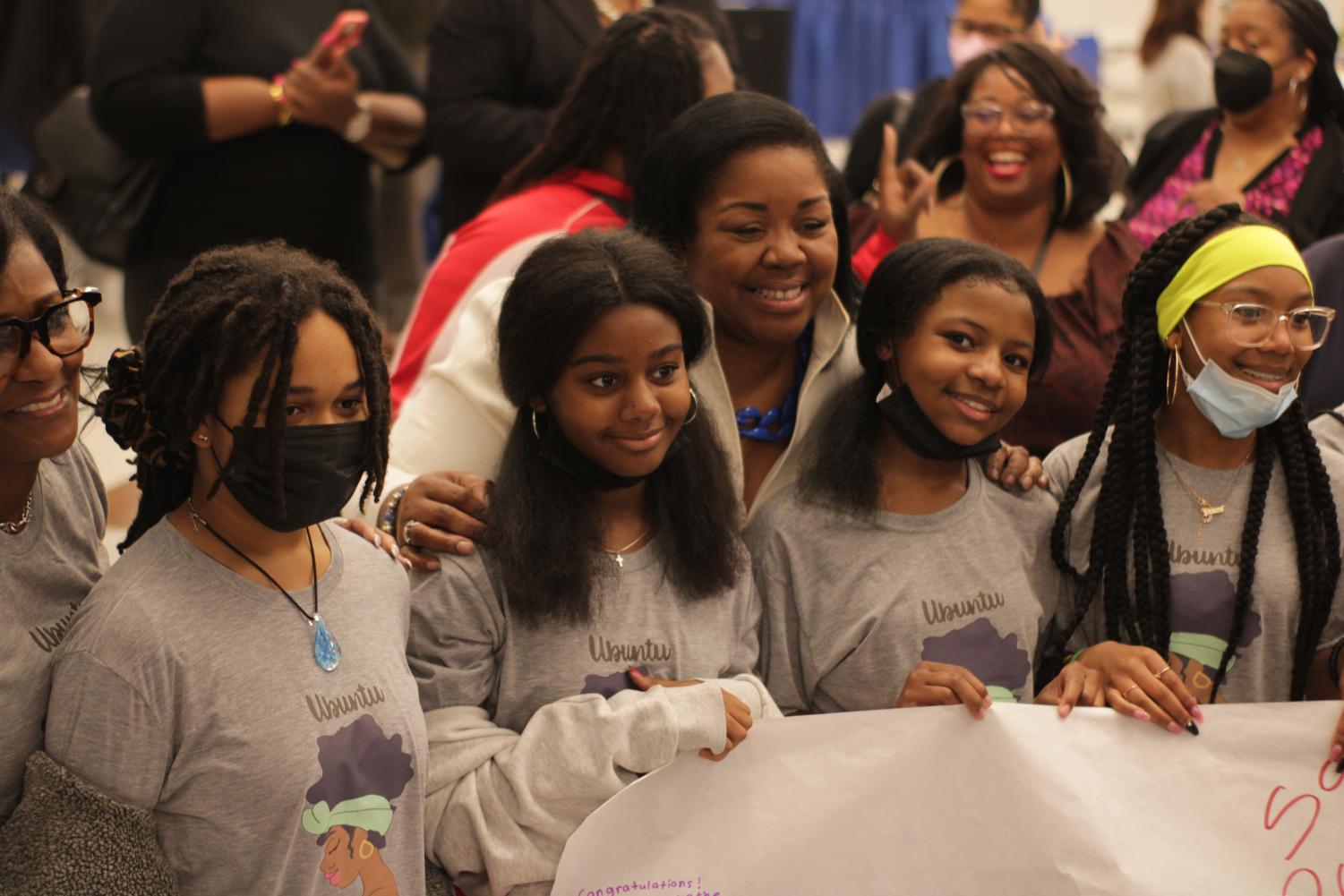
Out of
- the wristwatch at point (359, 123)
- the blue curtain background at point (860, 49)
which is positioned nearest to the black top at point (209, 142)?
the wristwatch at point (359, 123)

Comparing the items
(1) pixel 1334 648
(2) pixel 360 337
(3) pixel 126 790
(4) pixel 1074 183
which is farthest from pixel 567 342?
(4) pixel 1074 183

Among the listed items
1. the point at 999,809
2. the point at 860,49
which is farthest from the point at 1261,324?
the point at 860,49

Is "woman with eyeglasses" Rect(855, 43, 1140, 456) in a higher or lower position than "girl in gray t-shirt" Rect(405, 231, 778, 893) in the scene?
higher

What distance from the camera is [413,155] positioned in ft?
14.0

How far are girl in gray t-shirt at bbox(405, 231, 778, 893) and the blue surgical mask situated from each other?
81 centimetres

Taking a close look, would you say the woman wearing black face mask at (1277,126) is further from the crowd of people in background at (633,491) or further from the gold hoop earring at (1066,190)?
the crowd of people in background at (633,491)

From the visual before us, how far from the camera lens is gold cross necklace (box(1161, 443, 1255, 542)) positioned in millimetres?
2500

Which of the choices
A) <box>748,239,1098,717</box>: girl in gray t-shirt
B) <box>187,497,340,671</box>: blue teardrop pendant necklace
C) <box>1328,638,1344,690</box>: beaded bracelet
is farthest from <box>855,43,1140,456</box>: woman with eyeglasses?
<box>187,497,340,671</box>: blue teardrop pendant necklace

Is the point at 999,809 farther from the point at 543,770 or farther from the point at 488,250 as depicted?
the point at 488,250

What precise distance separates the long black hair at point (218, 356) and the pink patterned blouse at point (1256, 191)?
228 cm

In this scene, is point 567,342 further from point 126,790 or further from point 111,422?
point 126,790

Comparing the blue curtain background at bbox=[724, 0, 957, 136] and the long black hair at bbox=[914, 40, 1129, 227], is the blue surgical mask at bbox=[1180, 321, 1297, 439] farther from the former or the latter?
the blue curtain background at bbox=[724, 0, 957, 136]

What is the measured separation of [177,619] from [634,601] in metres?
0.71

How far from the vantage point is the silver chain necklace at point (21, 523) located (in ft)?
6.31
